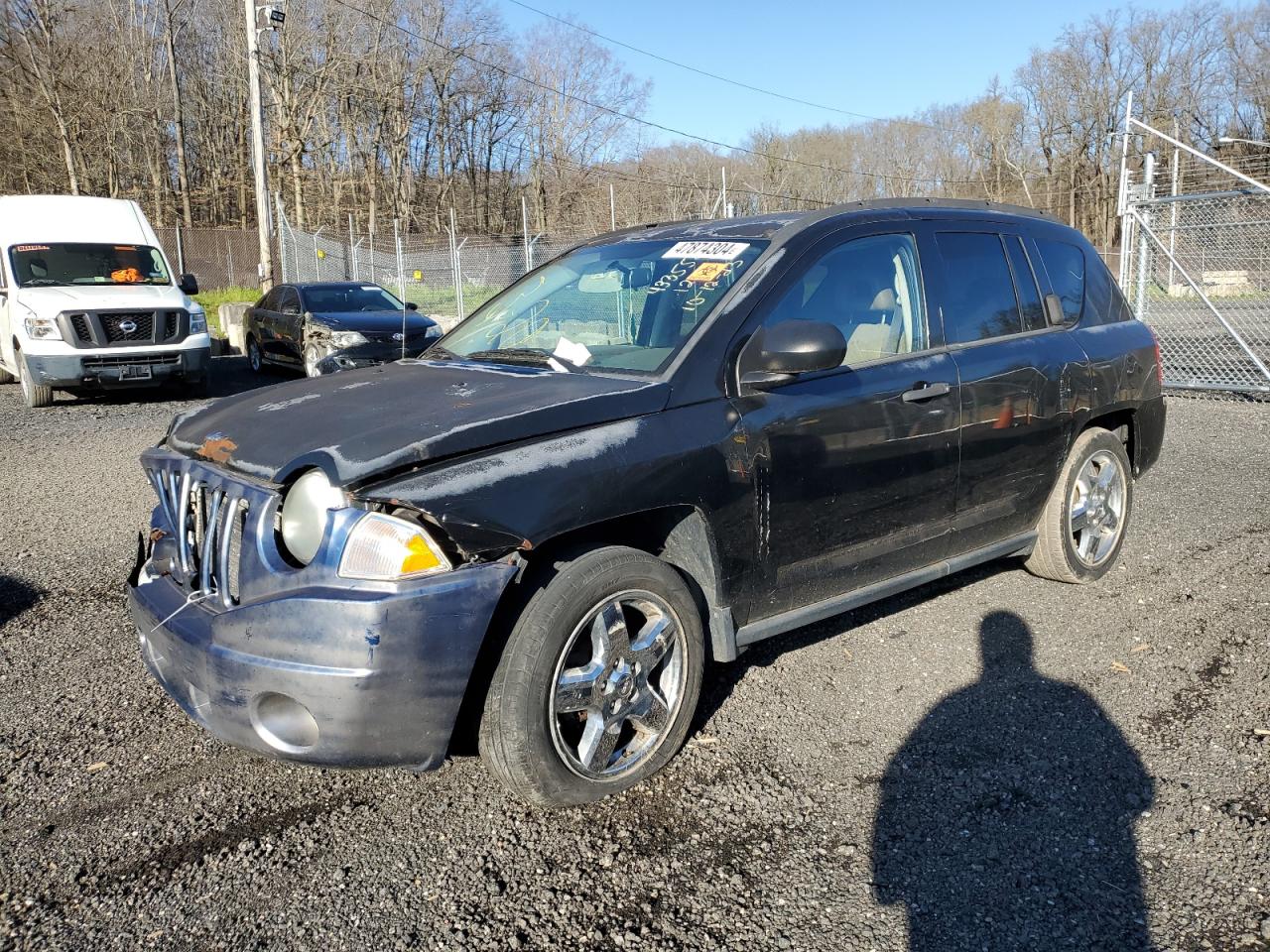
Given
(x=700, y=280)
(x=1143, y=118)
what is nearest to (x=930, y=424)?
(x=700, y=280)

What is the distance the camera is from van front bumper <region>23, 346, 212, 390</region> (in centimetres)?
1184

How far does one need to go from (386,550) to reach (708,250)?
1.92 metres

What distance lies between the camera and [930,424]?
4004mm

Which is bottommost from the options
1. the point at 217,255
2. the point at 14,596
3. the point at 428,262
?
the point at 14,596

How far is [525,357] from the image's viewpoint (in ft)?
12.9

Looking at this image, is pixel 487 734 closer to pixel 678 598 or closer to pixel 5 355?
pixel 678 598

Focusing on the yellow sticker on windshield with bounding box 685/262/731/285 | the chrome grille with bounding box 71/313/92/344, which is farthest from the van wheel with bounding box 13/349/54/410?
the yellow sticker on windshield with bounding box 685/262/731/285

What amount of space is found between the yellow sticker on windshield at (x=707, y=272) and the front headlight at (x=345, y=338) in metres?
10.4

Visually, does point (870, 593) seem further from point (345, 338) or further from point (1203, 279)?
point (1203, 279)

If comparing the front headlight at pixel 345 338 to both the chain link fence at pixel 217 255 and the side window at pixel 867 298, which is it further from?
the chain link fence at pixel 217 255

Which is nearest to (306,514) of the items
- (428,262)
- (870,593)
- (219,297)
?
(870,593)

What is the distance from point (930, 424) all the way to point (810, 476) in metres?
0.73

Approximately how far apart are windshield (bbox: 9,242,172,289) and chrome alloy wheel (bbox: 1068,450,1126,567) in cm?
1206

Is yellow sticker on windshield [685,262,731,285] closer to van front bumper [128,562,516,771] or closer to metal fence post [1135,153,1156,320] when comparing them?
van front bumper [128,562,516,771]
